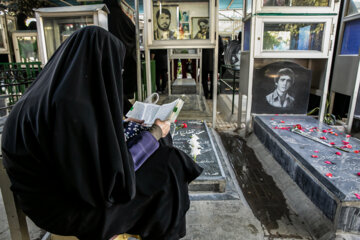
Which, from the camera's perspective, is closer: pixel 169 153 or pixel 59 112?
pixel 59 112

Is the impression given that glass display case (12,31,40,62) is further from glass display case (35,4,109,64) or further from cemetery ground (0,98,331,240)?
cemetery ground (0,98,331,240)

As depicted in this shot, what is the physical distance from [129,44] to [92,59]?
2970 mm

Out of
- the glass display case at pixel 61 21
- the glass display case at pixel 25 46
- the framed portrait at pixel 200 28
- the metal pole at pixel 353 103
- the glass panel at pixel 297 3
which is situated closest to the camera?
→ the glass display case at pixel 61 21

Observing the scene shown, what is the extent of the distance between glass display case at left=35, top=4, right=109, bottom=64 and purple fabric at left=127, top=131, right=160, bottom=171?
6.71 ft

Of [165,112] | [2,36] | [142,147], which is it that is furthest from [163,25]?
[2,36]

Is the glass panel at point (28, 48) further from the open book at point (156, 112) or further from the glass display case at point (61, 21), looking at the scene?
the open book at point (156, 112)

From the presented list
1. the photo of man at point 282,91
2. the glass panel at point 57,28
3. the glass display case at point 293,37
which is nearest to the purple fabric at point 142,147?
the glass panel at point 57,28

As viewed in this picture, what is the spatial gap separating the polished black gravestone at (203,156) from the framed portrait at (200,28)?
1.25m

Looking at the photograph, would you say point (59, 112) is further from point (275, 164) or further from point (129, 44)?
point (129, 44)

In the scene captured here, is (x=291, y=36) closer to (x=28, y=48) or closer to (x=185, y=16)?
(x=185, y=16)

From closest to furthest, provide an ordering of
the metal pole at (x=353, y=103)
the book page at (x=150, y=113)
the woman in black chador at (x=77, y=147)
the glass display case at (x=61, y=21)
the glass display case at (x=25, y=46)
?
1. the woman in black chador at (x=77, y=147)
2. the book page at (x=150, y=113)
3. the glass display case at (x=61, y=21)
4. the metal pole at (x=353, y=103)
5. the glass display case at (x=25, y=46)

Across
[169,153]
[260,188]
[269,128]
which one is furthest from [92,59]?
[269,128]

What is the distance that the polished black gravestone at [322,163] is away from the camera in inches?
60.7

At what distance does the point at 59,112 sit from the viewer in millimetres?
784
